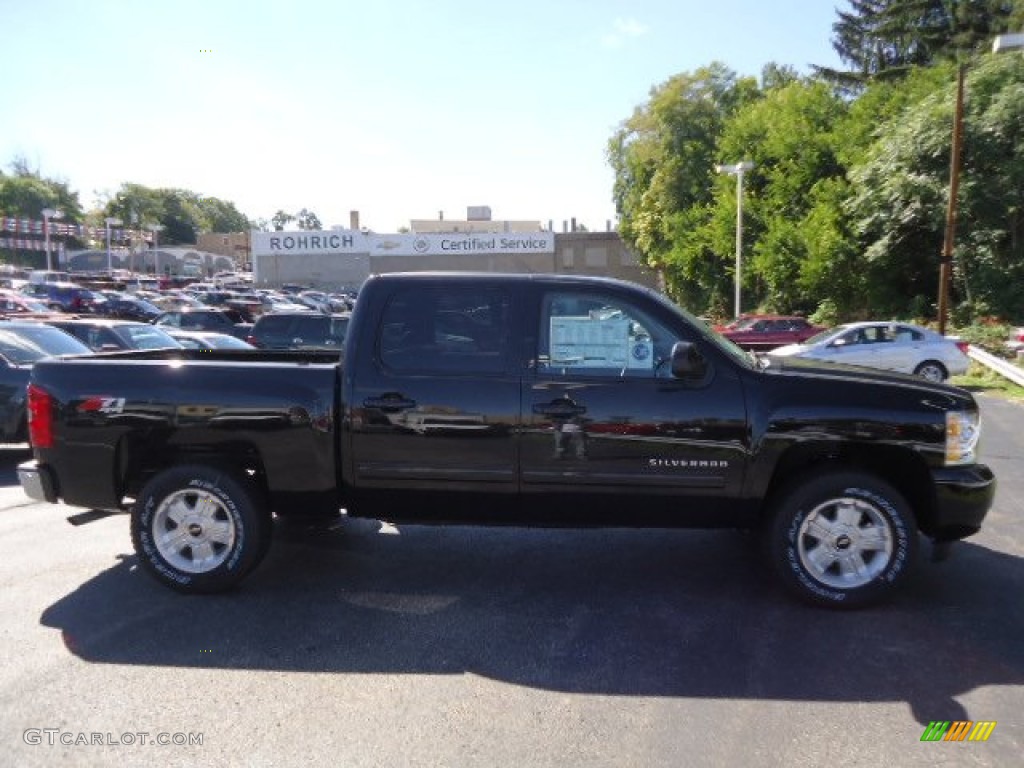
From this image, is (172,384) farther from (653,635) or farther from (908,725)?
(908,725)

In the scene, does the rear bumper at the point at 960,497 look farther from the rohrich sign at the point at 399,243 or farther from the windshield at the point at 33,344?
the rohrich sign at the point at 399,243

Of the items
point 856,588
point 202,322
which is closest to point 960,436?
point 856,588

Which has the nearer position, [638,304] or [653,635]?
[653,635]

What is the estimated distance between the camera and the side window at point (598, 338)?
14.9ft

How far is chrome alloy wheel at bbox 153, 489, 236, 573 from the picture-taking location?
4.75 metres

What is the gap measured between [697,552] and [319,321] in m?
10.3

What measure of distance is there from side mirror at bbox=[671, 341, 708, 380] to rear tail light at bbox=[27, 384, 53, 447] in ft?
12.4

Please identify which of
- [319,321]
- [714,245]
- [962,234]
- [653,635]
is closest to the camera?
[653,635]

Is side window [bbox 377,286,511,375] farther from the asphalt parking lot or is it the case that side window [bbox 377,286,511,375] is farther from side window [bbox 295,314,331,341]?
side window [bbox 295,314,331,341]

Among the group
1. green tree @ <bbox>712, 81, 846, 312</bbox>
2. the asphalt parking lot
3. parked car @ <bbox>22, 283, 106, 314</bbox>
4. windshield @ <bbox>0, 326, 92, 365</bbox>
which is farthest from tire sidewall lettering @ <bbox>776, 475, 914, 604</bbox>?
parked car @ <bbox>22, 283, 106, 314</bbox>

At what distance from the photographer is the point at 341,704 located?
3551mm

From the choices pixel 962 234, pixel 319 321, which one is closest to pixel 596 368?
pixel 319 321

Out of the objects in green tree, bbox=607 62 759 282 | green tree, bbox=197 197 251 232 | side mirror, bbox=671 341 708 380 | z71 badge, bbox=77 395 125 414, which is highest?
green tree, bbox=197 197 251 232

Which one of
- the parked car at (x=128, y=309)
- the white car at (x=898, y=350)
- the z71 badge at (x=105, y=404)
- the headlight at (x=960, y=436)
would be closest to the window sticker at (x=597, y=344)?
the headlight at (x=960, y=436)
